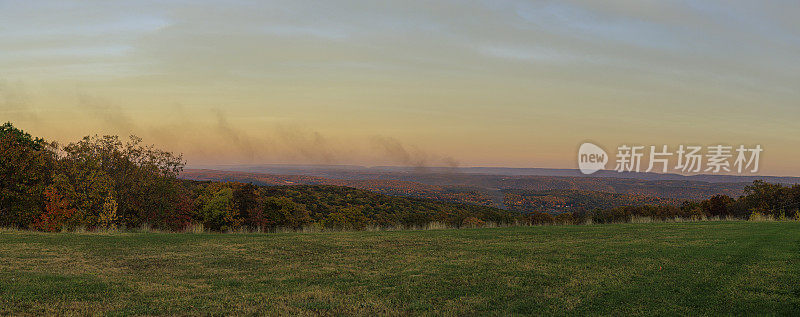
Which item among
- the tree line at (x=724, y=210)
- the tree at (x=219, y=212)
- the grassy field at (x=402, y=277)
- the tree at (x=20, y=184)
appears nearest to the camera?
the grassy field at (x=402, y=277)

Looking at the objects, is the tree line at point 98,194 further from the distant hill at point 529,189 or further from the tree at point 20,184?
the distant hill at point 529,189

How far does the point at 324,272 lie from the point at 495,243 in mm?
8524

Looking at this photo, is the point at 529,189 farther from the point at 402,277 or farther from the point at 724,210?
the point at 402,277

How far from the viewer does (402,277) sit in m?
11.0

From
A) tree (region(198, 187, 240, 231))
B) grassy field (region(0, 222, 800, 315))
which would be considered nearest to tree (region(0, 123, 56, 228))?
grassy field (region(0, 222, 800, 315))

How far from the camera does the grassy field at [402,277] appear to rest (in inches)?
323

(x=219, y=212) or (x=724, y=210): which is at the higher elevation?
(x=724, y=210)

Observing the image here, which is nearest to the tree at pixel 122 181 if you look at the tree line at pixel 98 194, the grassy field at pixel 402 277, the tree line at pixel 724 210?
the tree line at pixel 98 194

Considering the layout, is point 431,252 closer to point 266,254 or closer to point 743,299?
point 266,254

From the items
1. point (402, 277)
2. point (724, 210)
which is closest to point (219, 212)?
point (402, 277)

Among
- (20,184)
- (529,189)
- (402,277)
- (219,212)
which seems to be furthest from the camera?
(529,189)

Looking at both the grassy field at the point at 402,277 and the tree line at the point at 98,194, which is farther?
the tree line at the point at 98,194

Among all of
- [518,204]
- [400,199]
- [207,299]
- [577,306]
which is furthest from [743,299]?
[400,199]

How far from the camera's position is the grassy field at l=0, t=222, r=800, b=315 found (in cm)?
820
